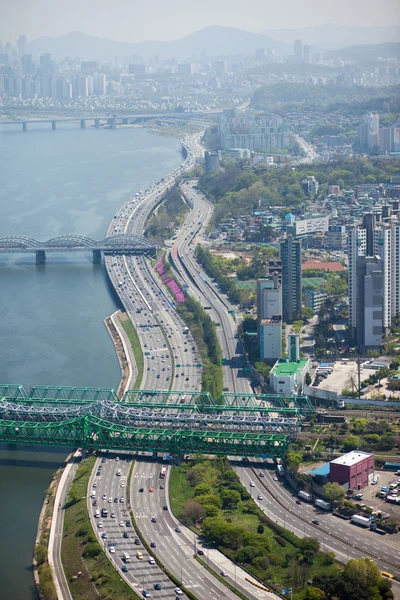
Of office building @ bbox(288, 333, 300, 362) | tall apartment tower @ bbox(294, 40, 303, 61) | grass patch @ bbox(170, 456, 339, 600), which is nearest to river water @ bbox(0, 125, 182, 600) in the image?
grass patch @ bbox(170, 456, 339, 600)

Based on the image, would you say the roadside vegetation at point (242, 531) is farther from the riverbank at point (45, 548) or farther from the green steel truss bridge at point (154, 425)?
the riverbank at point (45, 548)

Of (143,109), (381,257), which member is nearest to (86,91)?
(143,109)

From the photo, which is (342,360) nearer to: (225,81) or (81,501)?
(81,501)

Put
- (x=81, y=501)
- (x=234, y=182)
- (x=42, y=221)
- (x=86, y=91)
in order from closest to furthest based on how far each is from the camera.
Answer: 1. (x=81, y=501)
2. (x=42, y=221)
3. (x=234, y=182)
4. (x=86, y=91)

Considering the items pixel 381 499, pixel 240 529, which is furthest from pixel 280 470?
pixel 240 529

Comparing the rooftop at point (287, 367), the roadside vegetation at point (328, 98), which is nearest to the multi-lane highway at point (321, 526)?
the rooftop at point (287, 367)
